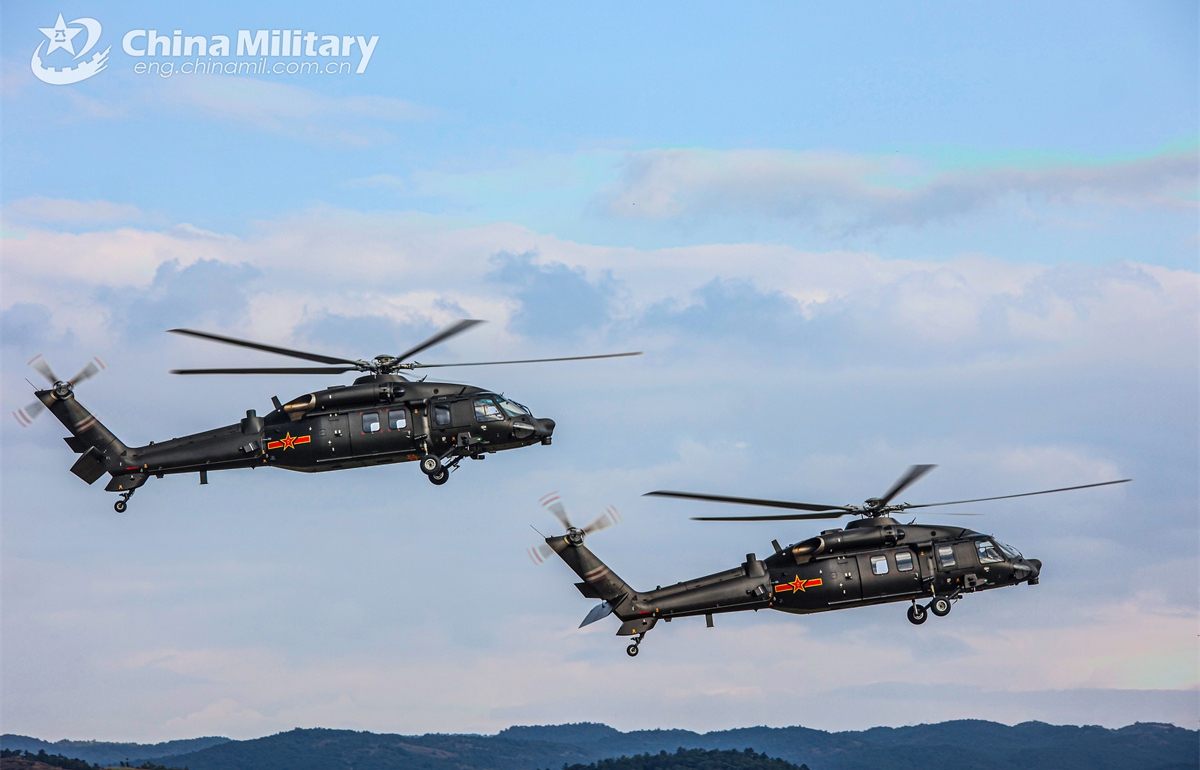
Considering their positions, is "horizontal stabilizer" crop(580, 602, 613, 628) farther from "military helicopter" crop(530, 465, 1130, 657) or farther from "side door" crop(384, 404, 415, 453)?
"side door" crop(384, 404, 415, 453)

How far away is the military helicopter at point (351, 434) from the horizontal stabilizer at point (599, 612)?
7889 mm

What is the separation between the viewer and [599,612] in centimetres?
6209

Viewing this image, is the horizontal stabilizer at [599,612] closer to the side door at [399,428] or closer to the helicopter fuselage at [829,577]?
the helicopter fuselage at [829,577]

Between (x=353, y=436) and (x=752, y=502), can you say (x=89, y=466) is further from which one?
(x=752, y=502)

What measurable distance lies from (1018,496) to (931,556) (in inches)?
200

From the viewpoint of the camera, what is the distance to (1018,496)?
60344 mm

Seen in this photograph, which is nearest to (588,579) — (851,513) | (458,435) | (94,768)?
(458,435)

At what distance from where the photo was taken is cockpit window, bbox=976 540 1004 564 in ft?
209

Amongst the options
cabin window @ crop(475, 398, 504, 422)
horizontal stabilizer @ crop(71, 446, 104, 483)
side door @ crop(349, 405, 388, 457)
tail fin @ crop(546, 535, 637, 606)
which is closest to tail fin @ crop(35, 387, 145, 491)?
horizontal stabilizer @ crop(71, 446, 104, 483)

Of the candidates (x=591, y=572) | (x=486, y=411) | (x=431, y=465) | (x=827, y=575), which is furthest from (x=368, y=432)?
(x=827, y=575)

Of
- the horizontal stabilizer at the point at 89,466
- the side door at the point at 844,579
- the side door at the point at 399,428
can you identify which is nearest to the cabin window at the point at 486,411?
the side door at the point at 399,428

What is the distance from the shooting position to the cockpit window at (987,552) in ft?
209

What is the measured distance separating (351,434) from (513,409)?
7.19 meters

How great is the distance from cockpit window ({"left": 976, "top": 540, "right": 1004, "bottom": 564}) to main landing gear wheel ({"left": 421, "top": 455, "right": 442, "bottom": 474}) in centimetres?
2467
